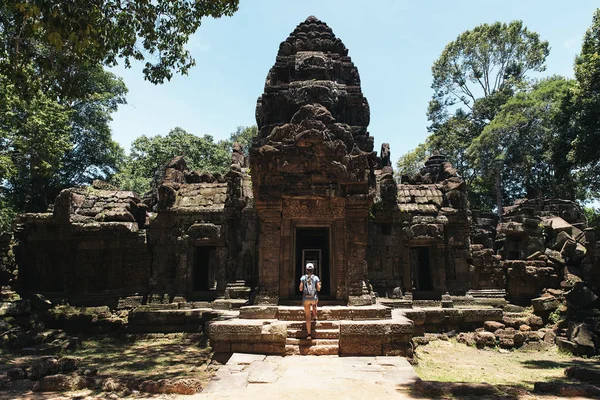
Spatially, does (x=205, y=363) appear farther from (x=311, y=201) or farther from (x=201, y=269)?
(x=201, y=269)

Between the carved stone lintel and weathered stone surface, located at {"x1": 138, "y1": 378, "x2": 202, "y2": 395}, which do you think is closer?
weathered stone surface, located at {"x1": 138, "y1": 378, "x2": 202, "y2": 395}

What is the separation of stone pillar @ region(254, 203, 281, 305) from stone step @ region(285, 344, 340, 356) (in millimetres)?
1735

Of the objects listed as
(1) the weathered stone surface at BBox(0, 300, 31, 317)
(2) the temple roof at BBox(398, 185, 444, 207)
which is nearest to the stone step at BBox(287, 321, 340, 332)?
(2) the temple roof at BBox(398, 185, 444, 207)

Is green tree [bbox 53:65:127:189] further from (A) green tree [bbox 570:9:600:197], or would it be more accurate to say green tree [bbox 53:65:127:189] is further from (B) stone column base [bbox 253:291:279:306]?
(A) green tree [bbox 570:9:600:197]

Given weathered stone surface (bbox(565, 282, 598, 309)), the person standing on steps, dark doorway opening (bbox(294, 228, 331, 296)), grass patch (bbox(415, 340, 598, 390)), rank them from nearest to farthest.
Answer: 1. grass patch (bbox(415, 340, 598, 390))
2. the person standing on steps
3. weathered stone surface (bbox(565, 282, 598, 309))
4. dark doorway opening (bbox(294, 228, 331, 296))

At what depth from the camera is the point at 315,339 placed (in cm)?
818

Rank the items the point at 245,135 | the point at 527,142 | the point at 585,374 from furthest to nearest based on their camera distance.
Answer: the point at 245,135
the point at 527,142
the point at 585,374

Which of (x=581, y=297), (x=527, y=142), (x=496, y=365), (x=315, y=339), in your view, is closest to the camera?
(x=315, y=339)

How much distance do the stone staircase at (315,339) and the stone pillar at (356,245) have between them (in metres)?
1.20

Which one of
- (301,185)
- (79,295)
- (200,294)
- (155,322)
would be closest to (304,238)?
(301,185)

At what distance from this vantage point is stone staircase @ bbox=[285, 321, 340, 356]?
788 centimetres

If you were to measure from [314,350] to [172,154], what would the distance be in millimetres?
26397

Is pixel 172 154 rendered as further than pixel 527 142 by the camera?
Yes

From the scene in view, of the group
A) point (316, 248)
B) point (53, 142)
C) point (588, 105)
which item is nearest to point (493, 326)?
point (316, 248)
